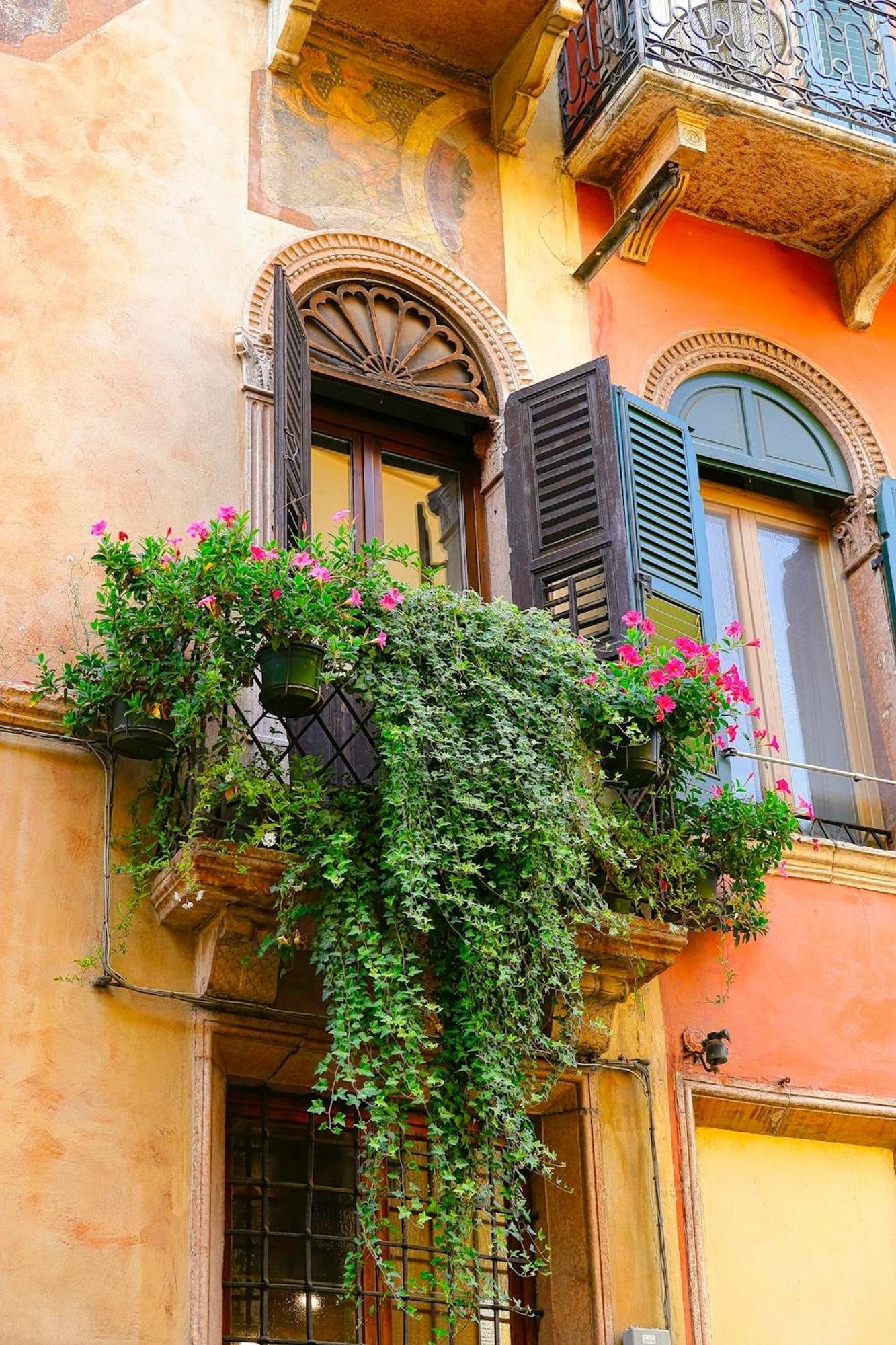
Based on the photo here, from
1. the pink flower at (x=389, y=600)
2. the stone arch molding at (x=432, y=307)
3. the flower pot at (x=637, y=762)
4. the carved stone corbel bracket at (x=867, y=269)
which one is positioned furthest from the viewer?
the carved stone corbel bracket at (x=867, y=269)

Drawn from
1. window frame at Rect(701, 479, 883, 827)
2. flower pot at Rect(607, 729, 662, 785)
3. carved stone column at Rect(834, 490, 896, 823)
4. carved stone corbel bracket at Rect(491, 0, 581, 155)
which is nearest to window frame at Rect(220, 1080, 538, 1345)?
flower pot at Rect(607, 729, 662, 785)

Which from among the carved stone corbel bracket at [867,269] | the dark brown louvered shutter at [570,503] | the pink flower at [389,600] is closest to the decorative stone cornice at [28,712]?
the pink flower at [389,600]

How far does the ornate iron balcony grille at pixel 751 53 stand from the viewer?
9.59 metres

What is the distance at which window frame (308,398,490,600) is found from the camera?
8898 mm

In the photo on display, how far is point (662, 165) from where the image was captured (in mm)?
9523

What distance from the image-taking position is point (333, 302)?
8984 millimetres

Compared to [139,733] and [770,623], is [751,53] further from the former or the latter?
[139,733]

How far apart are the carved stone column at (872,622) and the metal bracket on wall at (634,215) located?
70.6 inches

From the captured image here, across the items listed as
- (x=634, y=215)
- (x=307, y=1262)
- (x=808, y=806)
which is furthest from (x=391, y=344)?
(x=307, y=1262)

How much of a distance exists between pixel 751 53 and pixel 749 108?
548 millimetres

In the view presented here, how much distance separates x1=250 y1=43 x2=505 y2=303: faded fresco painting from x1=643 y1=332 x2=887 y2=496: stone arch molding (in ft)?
3.99

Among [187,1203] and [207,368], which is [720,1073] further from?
[207,368]

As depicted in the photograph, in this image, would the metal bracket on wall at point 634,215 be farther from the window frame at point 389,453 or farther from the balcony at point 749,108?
the window frame at point 389,453

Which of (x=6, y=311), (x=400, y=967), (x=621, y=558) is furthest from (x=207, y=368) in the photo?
(x=400, y=967)
